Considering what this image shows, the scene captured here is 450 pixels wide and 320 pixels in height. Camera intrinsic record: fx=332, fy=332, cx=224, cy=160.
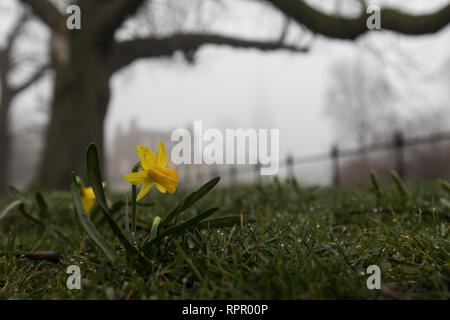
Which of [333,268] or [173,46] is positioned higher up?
[173,46]

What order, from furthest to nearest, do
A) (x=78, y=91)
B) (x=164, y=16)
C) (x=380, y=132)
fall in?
1. (x=380, y=132)
2. (x=164, y=16)
3. (x=78, y=91)

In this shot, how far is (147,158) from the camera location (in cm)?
85

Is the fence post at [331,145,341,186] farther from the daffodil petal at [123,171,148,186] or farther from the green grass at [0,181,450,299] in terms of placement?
the daffodil petal at [123,171,148,186]

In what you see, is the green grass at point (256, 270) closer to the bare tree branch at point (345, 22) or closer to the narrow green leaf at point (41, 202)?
the narrow green leaf at point (41, 202)

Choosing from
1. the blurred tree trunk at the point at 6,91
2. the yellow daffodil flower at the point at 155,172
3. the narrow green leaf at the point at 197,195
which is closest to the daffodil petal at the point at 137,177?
the yellow daffodil flower at the point at 155,172

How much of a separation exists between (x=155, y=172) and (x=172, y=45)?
290 inches

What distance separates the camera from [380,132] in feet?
56.7

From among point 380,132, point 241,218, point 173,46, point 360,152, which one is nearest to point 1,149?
point 173,46

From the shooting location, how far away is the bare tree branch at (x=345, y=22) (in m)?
4.73

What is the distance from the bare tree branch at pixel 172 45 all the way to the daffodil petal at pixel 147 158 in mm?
6560

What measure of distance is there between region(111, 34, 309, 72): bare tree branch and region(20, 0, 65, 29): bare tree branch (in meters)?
1.22

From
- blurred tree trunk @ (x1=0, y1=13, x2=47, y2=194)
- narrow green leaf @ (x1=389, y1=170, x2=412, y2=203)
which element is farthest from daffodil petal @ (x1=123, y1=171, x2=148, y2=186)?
blurred tree trunk @ (x1=0, y1=13, x2=47, y2=194)

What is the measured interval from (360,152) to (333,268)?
6809 mm
